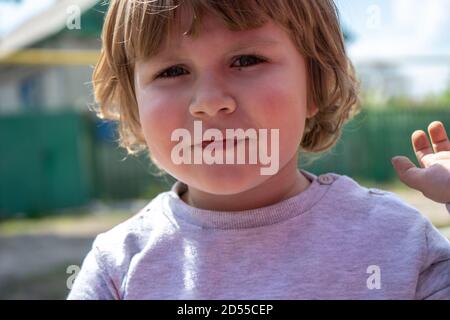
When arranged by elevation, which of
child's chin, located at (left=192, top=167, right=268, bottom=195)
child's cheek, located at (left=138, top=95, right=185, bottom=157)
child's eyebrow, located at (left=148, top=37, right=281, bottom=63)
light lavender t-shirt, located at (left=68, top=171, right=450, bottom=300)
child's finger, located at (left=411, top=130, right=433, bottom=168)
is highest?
child's eyebrow, located at (left=148, top=37, right=281, bottom=63)

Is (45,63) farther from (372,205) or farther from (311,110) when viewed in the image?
(372,205)

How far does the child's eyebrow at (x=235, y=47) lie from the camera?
40.6 inches

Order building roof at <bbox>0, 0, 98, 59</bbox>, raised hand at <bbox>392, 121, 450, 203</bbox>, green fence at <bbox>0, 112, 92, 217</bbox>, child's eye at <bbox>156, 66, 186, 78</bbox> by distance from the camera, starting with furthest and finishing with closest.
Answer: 1. building roof at <bbox>0, 0, 98, 59</bbox>
2. green fence at <bbox>0, 112, 92, 217</bbox>
3. child's eye at <bbox>156, 66, 186, 78</bbox>
4. raised hand at <bbox>392, 121, 450, 203</bbox>

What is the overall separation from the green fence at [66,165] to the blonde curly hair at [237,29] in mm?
6456

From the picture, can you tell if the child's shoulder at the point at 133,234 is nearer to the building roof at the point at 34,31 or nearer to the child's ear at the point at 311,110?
the child's ear at the point at 311,110

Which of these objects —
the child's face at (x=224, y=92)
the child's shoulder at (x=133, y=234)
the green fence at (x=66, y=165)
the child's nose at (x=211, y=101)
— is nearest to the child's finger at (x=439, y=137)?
the child's face at (x=224, y=92)

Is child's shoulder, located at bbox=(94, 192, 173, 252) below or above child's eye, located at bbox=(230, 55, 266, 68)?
below

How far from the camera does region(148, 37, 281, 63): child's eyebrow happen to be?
3.39 feet

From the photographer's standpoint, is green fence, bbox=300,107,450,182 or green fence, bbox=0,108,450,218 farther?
green fence, bbox=300,107,450,182

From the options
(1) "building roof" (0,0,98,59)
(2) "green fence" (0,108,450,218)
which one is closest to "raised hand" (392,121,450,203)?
(2) "green fence" (0,108,450,218)

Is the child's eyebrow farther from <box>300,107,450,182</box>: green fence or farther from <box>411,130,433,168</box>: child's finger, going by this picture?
<box>300,107,450,182</box>: green fence

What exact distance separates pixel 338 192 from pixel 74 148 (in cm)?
780

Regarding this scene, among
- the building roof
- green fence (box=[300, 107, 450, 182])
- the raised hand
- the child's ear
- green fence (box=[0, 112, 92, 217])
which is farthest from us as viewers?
green fence (box=[300, 107, 450, 182])
